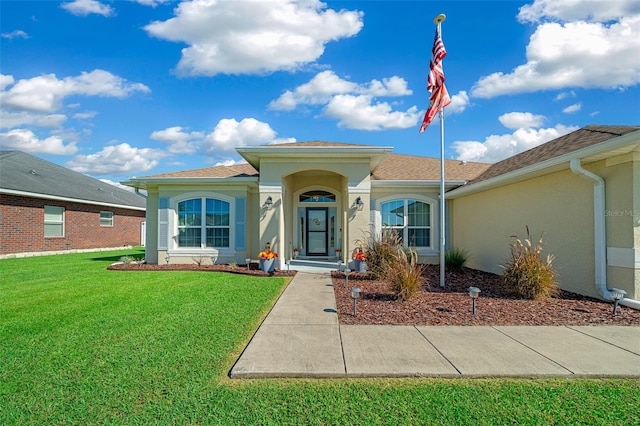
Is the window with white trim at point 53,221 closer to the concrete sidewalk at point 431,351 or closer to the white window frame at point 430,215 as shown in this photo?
the white window frame at point 430,215

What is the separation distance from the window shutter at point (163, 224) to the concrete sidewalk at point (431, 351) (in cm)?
838

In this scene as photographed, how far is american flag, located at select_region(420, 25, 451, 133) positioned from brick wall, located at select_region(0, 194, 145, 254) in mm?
17836

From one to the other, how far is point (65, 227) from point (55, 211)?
1031 millimetres

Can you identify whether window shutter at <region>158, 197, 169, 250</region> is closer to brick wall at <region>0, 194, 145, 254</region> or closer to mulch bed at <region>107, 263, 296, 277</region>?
mulch bed at <region>107, 263, 296, 277</region>

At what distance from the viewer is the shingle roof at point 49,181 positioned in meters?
16.4

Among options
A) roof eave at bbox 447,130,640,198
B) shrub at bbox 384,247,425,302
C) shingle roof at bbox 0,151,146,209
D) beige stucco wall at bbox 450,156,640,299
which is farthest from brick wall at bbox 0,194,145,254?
beige stucco wall at bbox 450,156,640,299

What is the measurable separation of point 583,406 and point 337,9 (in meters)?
9.62

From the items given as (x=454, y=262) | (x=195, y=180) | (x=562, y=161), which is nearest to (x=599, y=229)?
(x=562, y=161)

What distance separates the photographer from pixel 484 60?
1100cm

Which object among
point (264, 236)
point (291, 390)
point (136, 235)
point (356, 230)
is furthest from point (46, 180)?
point (291, 390)

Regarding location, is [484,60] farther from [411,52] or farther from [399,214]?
[399,214]

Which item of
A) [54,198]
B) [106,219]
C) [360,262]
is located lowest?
[360,262]

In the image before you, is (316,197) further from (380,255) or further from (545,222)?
(545,222)

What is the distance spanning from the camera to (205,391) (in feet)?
10.8
